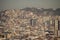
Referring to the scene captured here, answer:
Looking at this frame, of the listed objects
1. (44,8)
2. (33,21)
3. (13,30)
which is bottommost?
(13,30)

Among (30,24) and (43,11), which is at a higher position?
(43,11)

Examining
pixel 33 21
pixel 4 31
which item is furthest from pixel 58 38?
pixel 4 31

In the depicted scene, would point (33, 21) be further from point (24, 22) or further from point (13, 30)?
point (13, 30)

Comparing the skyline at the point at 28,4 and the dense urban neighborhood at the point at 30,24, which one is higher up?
the skyline at the point at 28,4

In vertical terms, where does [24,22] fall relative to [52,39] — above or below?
above

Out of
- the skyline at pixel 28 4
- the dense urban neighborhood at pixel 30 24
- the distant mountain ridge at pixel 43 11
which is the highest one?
the skyline at pixel 28 4
